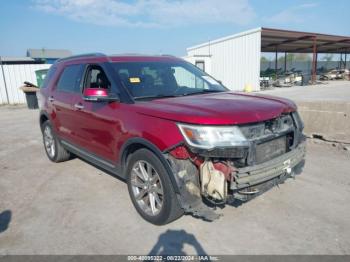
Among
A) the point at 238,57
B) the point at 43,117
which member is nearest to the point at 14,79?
the point at 43,117

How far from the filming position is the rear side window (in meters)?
4.59

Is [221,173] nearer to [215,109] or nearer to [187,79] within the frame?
[215,109]

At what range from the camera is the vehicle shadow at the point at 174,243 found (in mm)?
2852

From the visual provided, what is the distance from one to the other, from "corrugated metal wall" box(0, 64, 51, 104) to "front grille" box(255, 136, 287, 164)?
18.7m

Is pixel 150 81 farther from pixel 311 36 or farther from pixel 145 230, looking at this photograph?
pixel 311 36

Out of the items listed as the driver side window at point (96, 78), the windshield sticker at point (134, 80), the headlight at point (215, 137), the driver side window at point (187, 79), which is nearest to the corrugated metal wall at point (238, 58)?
the driver side window at point (187, 79)

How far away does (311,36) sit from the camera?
25.4 m

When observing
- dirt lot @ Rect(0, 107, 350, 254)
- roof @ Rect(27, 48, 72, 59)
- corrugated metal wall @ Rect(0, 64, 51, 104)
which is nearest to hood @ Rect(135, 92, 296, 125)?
dirt lot @ Rect(0, 107, 350, 254)

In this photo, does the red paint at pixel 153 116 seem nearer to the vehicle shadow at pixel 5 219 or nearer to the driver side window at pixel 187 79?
the driver side window at pixel 187 79

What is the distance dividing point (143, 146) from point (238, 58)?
20648 mm

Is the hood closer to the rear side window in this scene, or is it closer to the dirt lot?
the dirt lot

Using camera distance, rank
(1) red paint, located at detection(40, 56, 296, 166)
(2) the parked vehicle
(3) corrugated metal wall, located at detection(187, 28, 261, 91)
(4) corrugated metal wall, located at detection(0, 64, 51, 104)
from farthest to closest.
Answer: (2) the parked vehicle
(3) corrugated metal wall, located at detection(187, 28, 261, 91)
(4) corrugated metal wall, located at detection(0, 64, 51, 104)
(1) red paint, located at detection(40, 56, 296, 166)

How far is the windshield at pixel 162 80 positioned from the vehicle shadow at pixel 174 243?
1.60 meters

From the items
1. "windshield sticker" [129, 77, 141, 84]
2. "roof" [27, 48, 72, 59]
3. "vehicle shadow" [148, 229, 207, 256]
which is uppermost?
"roof" [27, 48, 72, 59]
